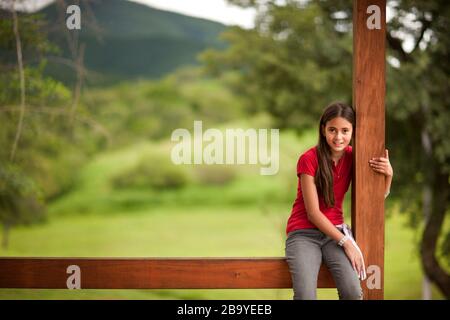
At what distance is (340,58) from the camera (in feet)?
17.0

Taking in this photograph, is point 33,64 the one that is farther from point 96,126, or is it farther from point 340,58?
point 340,58

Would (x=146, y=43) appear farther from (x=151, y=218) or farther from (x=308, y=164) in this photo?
(x=308, y=164)

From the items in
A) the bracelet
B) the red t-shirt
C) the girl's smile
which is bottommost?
the bracelet

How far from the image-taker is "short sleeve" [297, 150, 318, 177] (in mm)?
2186

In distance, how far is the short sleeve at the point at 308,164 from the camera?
2186 millimetres

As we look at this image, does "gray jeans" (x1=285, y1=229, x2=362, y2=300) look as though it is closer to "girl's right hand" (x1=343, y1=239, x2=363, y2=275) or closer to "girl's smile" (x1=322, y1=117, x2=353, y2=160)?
"girl's right hand" (x1=343, y1=239, x2=363, y2=275)

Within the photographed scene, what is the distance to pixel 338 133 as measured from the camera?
7.31 feet

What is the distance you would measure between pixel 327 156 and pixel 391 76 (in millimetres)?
2882

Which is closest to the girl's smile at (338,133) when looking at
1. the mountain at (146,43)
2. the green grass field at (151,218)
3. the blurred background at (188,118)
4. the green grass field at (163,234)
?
the blurred background at (188,118)

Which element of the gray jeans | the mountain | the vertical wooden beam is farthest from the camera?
the mountain

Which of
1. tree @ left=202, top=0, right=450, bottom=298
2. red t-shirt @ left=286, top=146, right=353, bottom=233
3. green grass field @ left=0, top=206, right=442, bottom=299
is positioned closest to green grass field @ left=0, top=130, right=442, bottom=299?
green grass field @ left=0, top=206, right=442, bottom=299

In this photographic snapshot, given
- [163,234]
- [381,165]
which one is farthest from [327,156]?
[163,234]

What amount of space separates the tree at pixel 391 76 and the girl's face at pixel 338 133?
2732 millimetres

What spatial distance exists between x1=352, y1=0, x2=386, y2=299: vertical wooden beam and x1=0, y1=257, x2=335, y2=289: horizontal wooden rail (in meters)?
0.20
